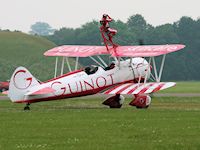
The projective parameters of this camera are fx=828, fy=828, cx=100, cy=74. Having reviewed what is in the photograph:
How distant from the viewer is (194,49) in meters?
136

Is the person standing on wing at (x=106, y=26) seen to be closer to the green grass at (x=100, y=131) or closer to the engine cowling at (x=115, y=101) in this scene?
the engine cowling at (x=115, y=101)

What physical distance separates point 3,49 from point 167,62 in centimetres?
3236

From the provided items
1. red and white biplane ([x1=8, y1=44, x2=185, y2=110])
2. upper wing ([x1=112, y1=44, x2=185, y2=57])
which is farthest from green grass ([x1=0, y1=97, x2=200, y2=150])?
upper wing ([x1=112, y1=44, x2=185, y2=57])

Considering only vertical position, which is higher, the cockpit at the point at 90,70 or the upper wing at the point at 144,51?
the upper wing at the point at 144,51

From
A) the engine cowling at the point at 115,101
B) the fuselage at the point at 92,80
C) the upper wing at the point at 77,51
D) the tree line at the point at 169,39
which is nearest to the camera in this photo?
the fuselage at the point at 92,80

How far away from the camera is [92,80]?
3353 centimetres

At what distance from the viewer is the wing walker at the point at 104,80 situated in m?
31.2

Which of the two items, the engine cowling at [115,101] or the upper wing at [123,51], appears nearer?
the upper wing at [123,51]

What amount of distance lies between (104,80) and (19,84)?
4469 millimetres

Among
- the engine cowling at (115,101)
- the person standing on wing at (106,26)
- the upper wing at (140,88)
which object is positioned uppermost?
the person standing on wing at (106,26)

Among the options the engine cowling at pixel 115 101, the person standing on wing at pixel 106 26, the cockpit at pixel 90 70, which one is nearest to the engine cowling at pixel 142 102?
the engine cowling at pixel 115 101

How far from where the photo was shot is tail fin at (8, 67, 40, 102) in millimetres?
30844

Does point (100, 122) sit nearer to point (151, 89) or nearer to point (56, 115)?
point (56, 115)

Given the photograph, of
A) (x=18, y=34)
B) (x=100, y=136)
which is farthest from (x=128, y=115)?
(x=18, y=34)
